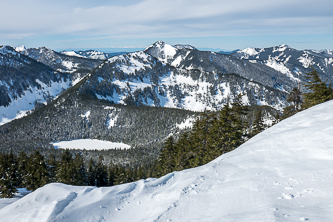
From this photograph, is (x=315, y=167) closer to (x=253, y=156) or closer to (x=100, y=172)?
(x=253, y=156)

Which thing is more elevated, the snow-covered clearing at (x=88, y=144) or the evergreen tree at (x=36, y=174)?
the evergreen tree at (x=36, y=174)

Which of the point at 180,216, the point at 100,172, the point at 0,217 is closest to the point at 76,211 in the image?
the point at 0,217

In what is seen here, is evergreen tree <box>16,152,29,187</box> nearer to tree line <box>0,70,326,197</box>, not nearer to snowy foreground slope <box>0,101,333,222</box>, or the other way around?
tree line <box>0,70,326,197</box>

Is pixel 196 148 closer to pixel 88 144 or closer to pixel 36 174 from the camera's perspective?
pixel 36 174

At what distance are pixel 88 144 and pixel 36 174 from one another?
150 m

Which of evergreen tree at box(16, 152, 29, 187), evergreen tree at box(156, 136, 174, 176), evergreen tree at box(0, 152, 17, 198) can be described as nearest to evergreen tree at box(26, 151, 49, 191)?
evergreen tree at box(16, 152, 29, 187)

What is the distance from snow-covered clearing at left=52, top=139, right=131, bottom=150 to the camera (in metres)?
176

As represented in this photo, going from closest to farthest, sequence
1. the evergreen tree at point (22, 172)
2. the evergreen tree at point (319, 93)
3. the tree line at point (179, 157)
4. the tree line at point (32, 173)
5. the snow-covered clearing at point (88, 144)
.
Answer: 1. the tree line at point (179, 157)
2. the evergreen tree at point (319, 93)
3. the tree line at point (32, 173)
4. the evergreen tree at point (22, 172)
5. the snow-covered clearing at point (88, 144)

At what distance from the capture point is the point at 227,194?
9812mm

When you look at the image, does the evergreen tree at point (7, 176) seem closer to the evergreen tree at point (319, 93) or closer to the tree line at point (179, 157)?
the tree line at point (179, 157)

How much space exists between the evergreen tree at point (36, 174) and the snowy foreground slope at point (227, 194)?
125 feet

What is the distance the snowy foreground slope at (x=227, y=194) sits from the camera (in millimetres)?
7953

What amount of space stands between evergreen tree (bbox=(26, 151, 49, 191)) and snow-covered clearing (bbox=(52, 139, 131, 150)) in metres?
132

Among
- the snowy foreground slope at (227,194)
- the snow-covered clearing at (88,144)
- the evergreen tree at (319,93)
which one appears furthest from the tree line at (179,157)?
the snow-covered clearing at (88,144)
